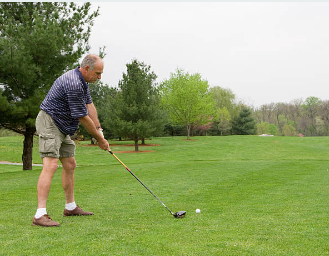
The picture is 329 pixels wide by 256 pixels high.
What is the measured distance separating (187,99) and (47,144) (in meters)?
40.2

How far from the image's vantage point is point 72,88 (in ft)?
13.3

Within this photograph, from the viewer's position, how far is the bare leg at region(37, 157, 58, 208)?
396 centimetres

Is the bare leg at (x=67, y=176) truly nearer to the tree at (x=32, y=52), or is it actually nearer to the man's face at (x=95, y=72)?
the man's face at (x=95, y=72)

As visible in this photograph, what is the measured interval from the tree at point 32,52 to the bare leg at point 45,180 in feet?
28.8

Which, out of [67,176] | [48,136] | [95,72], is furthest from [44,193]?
→ [95,72]

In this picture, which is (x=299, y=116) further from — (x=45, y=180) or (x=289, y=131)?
(x=45, y=180)

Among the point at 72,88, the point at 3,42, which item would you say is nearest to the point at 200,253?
the point at 72,88

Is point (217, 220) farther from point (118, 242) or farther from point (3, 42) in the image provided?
point (3, 42)

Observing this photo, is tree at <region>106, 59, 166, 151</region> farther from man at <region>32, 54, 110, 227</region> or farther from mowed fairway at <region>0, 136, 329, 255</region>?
man at <region>32, 54, 110, 227</region>

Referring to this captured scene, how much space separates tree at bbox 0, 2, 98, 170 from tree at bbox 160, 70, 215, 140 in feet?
97.3

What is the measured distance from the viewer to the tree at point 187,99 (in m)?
43.7

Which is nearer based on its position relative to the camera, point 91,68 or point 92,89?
point 91,68

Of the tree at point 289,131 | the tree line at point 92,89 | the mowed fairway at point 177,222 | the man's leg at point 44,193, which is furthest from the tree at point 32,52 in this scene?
the tree at point 289,131

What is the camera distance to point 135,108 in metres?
28.9
